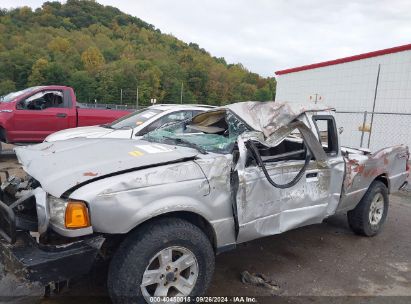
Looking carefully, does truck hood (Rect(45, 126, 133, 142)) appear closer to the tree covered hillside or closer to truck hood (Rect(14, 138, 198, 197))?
truck hood (Rect(14, 138, 198, 197))

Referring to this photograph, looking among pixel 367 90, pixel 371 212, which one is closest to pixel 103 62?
pixel 367 90

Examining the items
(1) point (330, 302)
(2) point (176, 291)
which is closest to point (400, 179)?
(1) point (330, 302)

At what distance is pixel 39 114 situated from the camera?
8.99 meters

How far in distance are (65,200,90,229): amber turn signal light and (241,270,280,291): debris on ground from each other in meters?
1.79

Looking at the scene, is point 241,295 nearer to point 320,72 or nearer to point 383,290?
point 383,290

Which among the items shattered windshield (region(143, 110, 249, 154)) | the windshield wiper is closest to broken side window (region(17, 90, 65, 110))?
shattered windshield (region(143, 110, 249, 154))

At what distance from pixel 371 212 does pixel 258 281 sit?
7.61 feet

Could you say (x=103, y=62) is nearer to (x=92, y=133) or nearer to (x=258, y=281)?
(x=92, y=133)

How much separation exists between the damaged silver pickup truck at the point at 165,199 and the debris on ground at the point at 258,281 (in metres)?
0.50

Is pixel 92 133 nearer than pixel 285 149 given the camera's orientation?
No

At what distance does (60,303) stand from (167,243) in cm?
113

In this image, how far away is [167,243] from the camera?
2.61m

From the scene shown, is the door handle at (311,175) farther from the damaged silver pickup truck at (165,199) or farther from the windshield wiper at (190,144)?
→ the windshield wiper at (190,144)

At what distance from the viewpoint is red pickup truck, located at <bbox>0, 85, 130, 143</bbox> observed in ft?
28.9
